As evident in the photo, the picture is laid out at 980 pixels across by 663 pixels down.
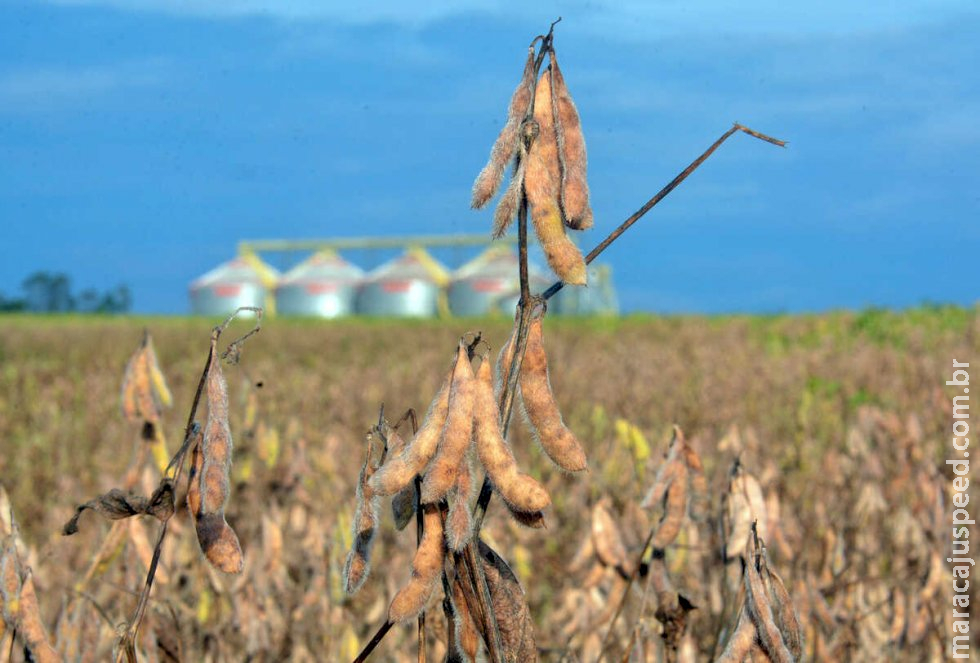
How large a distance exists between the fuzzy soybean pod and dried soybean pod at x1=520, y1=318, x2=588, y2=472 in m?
0.26

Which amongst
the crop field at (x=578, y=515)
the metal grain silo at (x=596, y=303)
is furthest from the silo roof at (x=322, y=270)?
the crop field at (x=578, y=515)

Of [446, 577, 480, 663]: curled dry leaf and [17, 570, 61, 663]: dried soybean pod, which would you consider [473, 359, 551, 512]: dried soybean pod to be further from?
[17, 570, 61, 663]: dried soybean pod

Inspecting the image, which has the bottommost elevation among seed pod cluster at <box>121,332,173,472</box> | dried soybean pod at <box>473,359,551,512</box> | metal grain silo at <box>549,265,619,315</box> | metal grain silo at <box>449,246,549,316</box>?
dried soybean pod at <box>473,359,551,512</box>

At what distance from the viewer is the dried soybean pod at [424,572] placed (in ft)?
2.63

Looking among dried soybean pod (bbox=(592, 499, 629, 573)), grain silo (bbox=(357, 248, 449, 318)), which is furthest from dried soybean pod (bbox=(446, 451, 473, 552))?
grain silo (bbox=(357, 248, 449, 318))

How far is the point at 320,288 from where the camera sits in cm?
4288

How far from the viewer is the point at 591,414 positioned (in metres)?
7.22

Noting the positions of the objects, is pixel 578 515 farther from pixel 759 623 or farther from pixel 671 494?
pixel 759 623

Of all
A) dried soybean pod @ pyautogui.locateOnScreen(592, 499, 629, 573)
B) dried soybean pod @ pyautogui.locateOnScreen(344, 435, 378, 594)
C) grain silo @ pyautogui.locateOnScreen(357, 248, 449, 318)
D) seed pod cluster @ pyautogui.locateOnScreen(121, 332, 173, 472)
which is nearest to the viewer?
dried soybean pod @ pyautogui.locateOnScreen(344, 435, 378, 594)

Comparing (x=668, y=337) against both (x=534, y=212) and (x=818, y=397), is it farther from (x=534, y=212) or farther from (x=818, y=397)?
(x=534, y=212)

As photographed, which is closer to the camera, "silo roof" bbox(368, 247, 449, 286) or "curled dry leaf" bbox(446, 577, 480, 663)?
"curled dry leaf" bbox(446, 577, 480, 663)

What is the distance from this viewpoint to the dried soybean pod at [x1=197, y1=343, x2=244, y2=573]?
35.8 inches

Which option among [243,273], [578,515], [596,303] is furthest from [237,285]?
[578,515]

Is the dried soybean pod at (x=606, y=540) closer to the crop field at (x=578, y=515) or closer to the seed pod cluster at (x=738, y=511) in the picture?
the crop field at (x=578, y=515)
